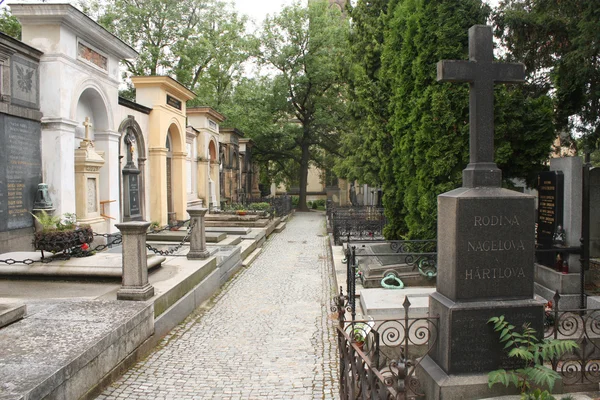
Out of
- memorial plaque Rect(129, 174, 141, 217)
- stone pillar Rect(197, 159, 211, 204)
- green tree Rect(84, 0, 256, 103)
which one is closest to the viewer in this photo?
memorial plaque Rect(129, 174, 141, 217)

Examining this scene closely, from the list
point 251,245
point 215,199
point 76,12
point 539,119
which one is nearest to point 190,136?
point 215,199

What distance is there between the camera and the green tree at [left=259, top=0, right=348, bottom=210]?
2936 cm

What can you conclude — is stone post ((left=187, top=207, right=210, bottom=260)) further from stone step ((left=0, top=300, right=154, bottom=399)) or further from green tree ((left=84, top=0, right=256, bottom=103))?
green tree ((left=84, top=0, right=256, bottom=103))

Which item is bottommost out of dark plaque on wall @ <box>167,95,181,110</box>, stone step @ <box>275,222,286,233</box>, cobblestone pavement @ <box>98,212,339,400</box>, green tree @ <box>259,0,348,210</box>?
cobblestone pavement @ <box>98,212,339,400</box>

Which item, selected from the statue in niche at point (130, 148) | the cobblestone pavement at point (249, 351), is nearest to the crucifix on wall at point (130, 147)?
the statue in niche at point (130, 148)

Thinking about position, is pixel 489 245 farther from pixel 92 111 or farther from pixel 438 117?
pixel 92 111

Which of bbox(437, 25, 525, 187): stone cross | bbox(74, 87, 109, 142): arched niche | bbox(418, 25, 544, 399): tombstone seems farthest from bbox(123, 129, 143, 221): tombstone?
bbox(418, 25, 544, 399): tombstone

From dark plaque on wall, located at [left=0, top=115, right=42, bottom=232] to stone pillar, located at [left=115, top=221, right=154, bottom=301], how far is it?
423 cm

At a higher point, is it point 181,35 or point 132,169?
point 181,35

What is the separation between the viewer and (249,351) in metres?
5.77

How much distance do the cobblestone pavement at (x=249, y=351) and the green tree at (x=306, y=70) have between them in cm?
2132

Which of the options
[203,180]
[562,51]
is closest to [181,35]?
[203,180]

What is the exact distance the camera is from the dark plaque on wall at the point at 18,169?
859 centimetres

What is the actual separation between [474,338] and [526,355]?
0.43 metres
